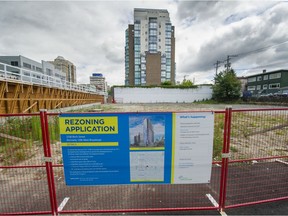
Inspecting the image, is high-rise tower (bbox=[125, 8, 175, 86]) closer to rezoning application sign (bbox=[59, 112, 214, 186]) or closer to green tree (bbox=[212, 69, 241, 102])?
green tree (bbox=[212, 69, 241, 102])

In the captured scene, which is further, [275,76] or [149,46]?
[149,46]

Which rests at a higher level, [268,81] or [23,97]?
[268,81]

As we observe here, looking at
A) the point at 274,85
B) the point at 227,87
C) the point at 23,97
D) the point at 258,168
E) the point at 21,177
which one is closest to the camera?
the point at 21,177

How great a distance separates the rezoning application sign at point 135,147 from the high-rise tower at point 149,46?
62.3m

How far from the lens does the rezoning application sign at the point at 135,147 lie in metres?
2.55

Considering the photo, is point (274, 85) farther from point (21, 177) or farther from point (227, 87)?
point (21, 177)

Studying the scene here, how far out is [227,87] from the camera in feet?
115

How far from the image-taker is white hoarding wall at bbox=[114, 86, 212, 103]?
137 ft

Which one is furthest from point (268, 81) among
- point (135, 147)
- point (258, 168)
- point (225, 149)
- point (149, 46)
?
point (135, 147)

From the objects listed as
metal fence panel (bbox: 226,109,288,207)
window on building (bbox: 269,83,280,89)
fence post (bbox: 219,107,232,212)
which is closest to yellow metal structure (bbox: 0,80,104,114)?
fence post (bbox: 219,107,232,212)

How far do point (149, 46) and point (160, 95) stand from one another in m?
31.6

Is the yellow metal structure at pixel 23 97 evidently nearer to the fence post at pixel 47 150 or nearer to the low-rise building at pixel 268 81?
the fence post at pixel 47 150

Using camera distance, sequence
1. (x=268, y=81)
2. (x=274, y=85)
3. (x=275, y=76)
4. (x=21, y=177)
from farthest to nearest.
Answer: (x=268, y=81) → (x=274, y=85) → (x=275, y=76) → (x=21, y=177)

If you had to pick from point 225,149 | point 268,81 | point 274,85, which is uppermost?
point 268,81
